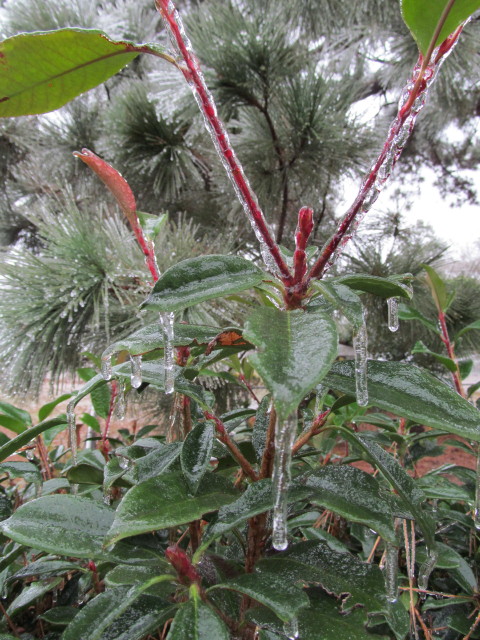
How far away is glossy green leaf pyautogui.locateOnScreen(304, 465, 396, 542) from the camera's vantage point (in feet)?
0.72

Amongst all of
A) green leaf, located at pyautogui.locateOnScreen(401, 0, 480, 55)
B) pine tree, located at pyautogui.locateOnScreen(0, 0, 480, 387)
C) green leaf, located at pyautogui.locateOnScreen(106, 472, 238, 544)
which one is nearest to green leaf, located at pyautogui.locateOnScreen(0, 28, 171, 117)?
green leaf, located at pyautogui.locateOnScreen(401, 0, 480, 55)

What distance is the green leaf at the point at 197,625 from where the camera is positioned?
191 mm

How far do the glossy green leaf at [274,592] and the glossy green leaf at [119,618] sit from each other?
37mm

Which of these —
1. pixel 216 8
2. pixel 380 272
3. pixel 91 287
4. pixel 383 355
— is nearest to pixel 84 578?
pixel 91 287

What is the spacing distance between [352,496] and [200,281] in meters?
0.14

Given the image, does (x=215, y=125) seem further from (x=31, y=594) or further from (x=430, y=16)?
(x=31, y=594)

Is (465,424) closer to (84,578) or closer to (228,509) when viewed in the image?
(228,509)

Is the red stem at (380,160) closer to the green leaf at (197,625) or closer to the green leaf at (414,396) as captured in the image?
the green leaf at (414,396)

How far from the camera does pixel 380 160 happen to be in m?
0.22

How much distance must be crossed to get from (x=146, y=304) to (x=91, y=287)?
2.86 feet

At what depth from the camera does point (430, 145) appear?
2.85 meters

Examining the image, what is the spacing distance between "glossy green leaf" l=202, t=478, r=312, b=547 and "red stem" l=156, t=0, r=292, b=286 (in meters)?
0.11

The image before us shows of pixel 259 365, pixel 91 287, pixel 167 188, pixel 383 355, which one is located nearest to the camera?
pixel 259 365

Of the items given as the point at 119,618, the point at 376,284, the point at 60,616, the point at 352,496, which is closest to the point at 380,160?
the point at 376,284
